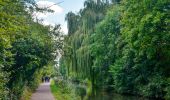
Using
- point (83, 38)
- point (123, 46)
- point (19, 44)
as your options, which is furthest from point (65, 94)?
point (19, 44)

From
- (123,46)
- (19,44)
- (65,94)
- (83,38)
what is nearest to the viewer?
(19,44)

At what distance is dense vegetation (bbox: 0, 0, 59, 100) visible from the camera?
5.17 m

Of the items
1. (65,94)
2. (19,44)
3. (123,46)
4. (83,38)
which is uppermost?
(83,38)

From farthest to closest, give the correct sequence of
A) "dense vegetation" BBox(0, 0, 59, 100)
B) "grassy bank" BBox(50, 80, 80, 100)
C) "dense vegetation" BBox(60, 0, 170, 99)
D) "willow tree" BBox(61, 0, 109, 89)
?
"willow tree" BBox(61, 0, 109, 89) < "grassy bank" BBox(50, 80, 80, 100) < "dense vegetation" BBox(60, 0, 170, 99) < "dense vegetation" BBox(0, 0, 59, 100)

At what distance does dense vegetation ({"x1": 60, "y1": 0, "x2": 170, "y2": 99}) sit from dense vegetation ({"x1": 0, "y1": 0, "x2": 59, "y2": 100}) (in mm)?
6150

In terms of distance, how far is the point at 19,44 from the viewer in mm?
13844

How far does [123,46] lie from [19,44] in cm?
2183

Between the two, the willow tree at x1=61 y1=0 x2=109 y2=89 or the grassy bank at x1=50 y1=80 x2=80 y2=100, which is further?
the willow tree at x1=61 y1=0 x2=109 y2=89

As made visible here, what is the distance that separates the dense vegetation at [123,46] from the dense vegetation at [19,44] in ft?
20.2

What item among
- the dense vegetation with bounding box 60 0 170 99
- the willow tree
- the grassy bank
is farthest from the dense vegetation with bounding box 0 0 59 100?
the willow tree

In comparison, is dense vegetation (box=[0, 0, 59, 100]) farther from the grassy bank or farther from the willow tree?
the willow tree

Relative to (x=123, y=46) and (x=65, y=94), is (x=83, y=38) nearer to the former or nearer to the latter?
(x=123, y=46)

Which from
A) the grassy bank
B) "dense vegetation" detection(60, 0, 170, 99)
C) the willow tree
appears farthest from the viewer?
the willow tree

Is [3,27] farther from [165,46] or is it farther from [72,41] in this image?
[72,41]
